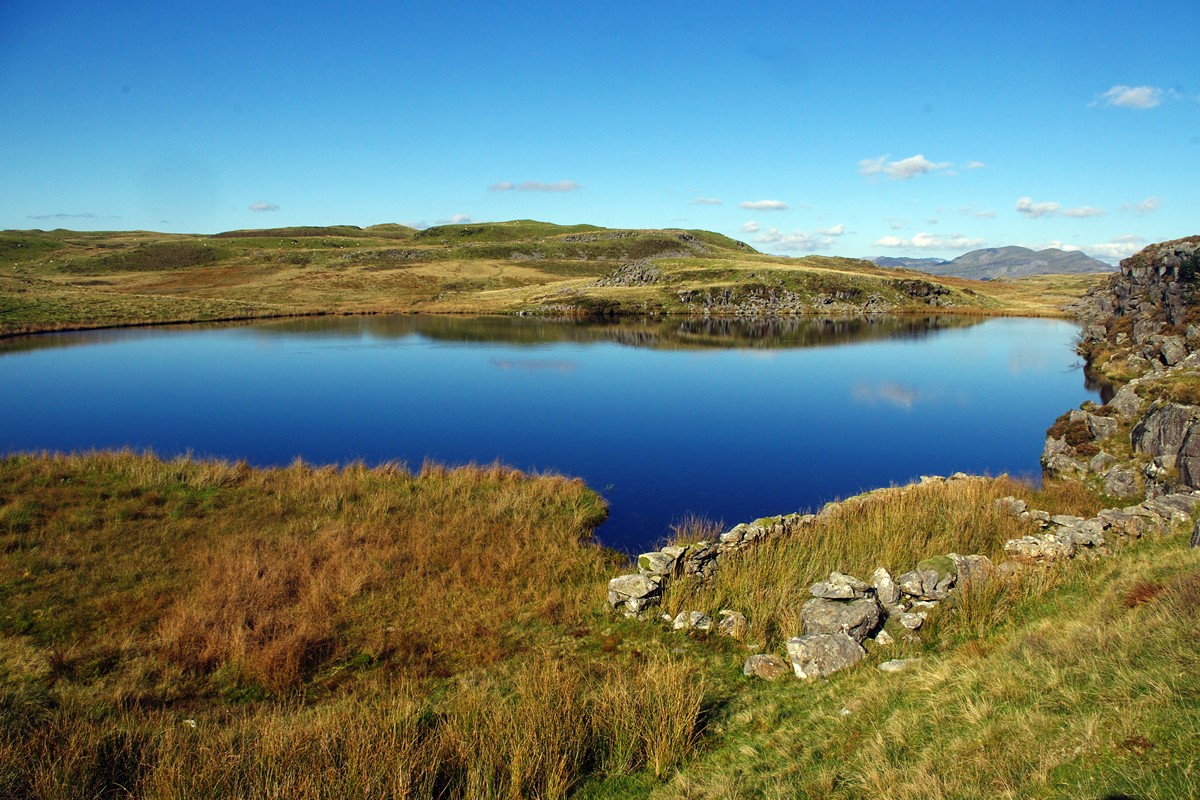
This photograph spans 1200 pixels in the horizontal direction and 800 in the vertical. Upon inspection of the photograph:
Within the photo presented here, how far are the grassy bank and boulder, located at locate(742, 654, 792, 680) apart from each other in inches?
8.9

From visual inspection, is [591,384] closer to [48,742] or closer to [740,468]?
[740,468]

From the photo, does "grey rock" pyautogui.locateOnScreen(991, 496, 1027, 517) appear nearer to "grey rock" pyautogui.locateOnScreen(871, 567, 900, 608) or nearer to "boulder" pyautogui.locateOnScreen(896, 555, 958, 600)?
"boulder" pyautogui.locateOnScreen(896, 555, 958, 600)

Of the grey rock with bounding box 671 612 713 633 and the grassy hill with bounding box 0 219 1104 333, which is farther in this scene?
the grassy hill with bounding box 0 219 1104 333

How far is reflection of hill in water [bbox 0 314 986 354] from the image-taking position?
64000 mm

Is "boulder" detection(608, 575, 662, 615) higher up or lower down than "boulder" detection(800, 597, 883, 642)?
lower down

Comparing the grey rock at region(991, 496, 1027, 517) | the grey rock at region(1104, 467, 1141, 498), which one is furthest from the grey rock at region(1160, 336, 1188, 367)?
the grey rock at region(991, 496, 1027, 517)

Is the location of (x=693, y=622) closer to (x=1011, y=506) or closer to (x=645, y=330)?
(x=1011, y=506)

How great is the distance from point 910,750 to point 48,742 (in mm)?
9447

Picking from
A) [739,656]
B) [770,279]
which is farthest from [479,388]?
[770,279]

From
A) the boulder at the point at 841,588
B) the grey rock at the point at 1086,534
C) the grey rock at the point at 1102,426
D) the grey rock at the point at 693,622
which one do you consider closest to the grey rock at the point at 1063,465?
the grey rock at the point at 1102,426

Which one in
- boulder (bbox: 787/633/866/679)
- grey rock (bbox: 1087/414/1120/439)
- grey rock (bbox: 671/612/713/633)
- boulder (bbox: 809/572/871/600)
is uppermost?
grey rock (bbox: 1087/414/1120/439)

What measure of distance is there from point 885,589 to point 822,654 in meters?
2.30

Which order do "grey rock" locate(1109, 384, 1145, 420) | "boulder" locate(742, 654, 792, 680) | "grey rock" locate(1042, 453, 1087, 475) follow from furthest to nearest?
1. "grey rock" locate(1109, 384, 1145, 420)
2. "grey rock" locate(1042, 453, 1087, 475)
3. "boulder" locate(742, 654, 792, 680)

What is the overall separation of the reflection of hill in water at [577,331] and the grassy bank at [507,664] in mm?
48058
